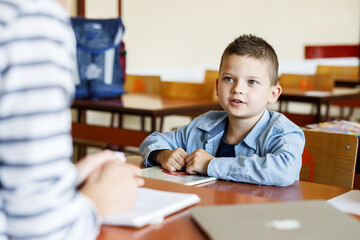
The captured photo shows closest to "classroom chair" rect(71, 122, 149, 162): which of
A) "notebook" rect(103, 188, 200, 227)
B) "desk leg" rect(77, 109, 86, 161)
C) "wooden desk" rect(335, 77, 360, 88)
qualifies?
"desk leg" rect(77, 109, 86, 161)

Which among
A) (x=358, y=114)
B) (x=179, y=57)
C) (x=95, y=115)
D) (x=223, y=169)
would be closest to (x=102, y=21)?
(x=95, y=115)

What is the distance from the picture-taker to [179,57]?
5.24m

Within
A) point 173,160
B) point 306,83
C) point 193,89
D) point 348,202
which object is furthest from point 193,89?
point 348,202

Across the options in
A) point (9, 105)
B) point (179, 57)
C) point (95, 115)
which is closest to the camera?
point (9, 105)

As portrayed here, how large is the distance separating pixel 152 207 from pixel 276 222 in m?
0.22

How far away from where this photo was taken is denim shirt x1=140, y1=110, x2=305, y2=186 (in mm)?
1328

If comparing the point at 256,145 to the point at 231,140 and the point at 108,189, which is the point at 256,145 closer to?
the point at 231,140

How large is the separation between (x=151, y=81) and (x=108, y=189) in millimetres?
3087

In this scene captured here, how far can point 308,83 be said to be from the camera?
457 cm

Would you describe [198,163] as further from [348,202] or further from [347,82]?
[347,82]

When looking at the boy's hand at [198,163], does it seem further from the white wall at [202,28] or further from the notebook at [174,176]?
the white wall at [202,28]

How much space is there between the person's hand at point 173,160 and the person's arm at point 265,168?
12 centimetres

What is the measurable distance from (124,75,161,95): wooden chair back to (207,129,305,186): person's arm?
2.42 meters

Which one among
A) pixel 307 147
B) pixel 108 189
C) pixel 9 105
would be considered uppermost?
pixel 9 105
